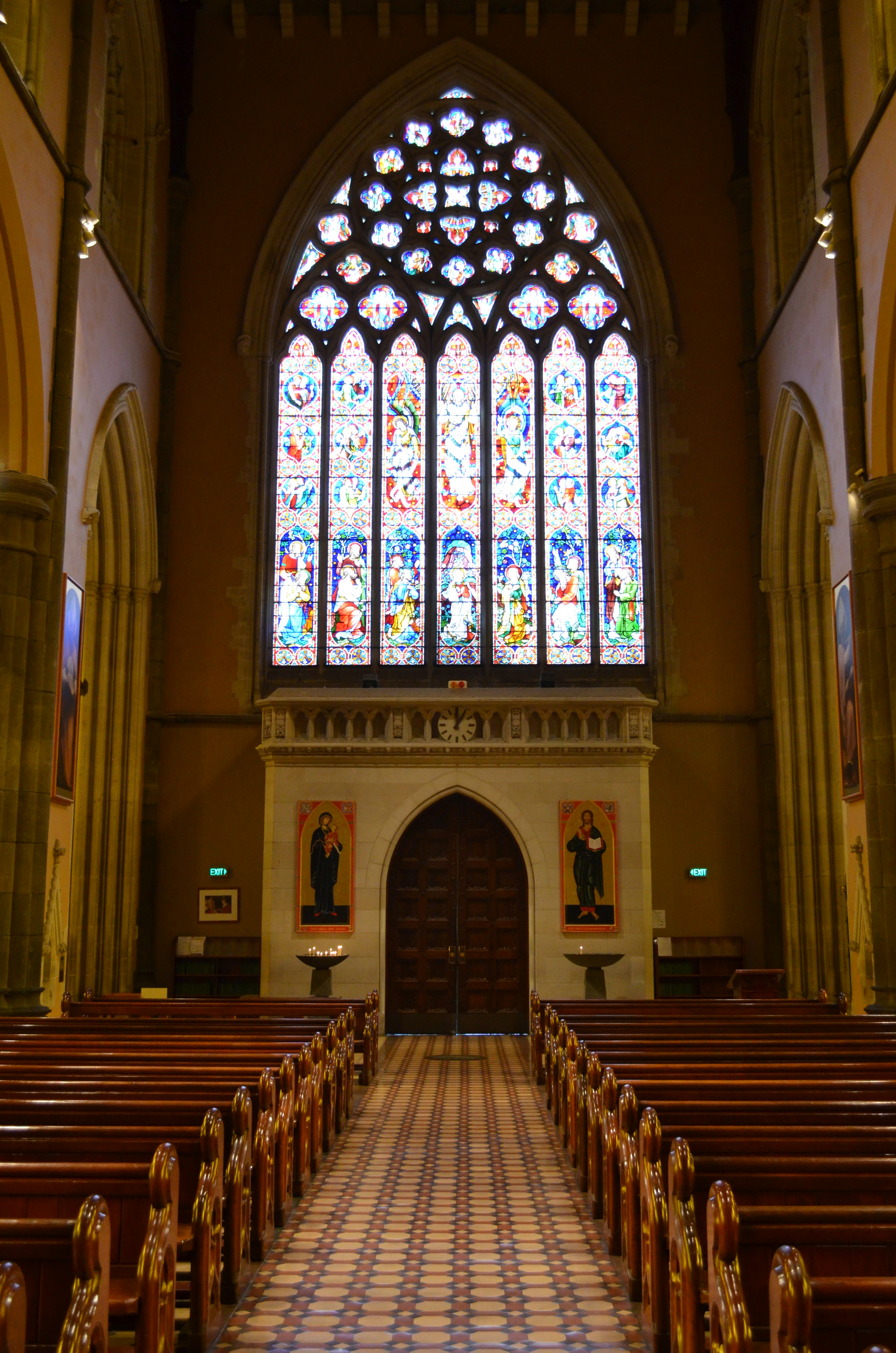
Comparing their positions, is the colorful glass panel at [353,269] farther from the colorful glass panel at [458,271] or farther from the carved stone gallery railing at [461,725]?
the carved stone gallery railing at [461,725]

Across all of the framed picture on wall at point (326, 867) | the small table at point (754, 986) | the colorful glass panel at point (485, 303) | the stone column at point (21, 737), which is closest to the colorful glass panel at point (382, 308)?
the colorful glass panel at point (485, 303)

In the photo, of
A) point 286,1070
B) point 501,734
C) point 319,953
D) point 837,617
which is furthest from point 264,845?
point 286,1070

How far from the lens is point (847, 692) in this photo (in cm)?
1222

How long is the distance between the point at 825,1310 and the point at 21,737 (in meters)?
8.95

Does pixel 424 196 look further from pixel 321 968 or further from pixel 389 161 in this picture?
pixel 321 968

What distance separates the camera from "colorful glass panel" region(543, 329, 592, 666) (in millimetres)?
16406

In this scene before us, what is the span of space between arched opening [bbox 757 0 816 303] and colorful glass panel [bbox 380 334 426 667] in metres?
4.80

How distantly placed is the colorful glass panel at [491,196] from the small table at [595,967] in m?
10.3

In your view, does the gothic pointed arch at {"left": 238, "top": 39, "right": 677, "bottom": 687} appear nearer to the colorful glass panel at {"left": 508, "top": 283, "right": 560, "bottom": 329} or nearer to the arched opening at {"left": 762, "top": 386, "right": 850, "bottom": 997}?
the colorful glass panel at {"left": 508, "top": 283, "right": 560, "bottom": 329}

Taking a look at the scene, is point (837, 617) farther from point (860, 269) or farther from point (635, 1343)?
point (635, 1343)

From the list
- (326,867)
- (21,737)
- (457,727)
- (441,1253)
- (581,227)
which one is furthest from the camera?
(581,227)

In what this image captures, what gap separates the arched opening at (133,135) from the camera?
14883mm

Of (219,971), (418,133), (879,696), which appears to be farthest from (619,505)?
(219,971)

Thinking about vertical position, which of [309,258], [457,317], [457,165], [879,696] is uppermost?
[457,165]
